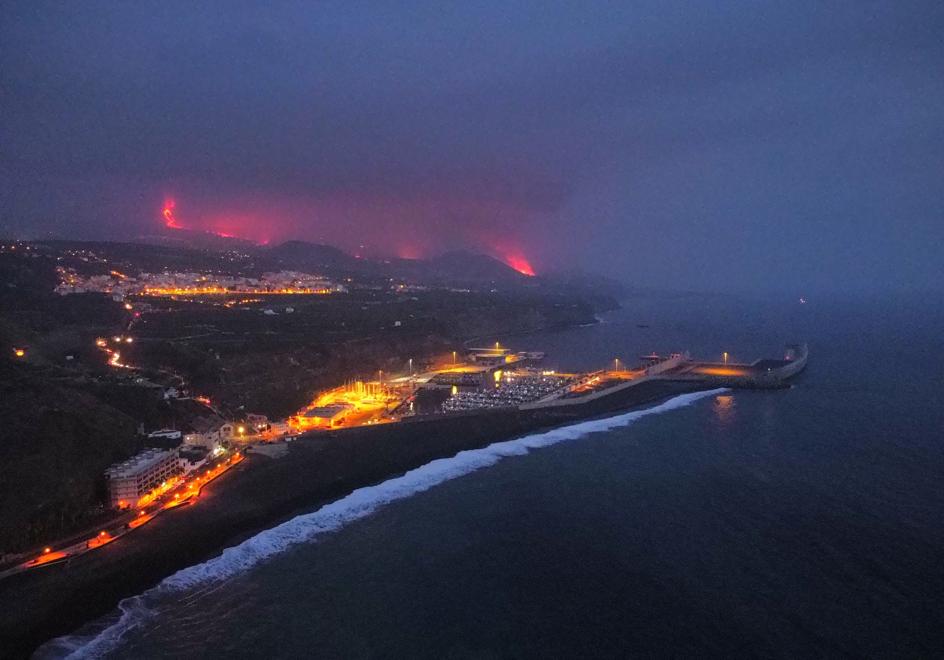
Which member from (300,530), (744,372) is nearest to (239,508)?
(300,530)

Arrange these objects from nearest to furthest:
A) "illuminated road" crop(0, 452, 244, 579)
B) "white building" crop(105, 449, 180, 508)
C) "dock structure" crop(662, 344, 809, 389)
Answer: "illuminated road" crop(0, 452, 244, 579)
"white building" crop(105, 449, 180, 508)
"dock structure" crop(662, 344, 809, 389)

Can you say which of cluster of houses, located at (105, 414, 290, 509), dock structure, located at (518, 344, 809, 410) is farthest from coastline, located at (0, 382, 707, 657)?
dock structure, located at (518, 344, 809, 410)

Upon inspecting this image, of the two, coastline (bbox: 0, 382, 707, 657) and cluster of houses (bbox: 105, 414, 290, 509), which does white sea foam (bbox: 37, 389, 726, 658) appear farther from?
cluster of houses (bbox: 105, 414, 290, 509)

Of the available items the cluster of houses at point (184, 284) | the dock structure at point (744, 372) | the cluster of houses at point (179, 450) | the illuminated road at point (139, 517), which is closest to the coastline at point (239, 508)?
the illuminated road at point (139, 517)

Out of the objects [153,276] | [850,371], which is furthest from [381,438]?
[153,276]

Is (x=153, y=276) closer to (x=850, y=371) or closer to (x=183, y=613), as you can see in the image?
(x=183, y=613)

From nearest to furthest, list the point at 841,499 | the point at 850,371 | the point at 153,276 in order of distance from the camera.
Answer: the point at 841,499 < the point at 850,371 < the point at 153,276
